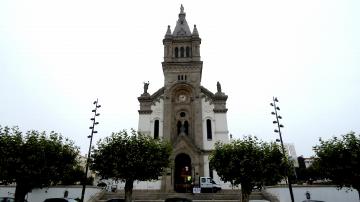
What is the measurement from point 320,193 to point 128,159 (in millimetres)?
19234

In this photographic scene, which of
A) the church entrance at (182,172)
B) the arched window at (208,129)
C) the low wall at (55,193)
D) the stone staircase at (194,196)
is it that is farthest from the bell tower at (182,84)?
the low wall at (55,193)

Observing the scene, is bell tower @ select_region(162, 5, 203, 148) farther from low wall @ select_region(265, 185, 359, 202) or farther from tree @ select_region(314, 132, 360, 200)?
tree @ select_region(314, 132, 360, 200)

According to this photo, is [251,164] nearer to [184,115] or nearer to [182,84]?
[184,115]

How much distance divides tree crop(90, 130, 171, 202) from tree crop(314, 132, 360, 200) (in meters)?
13.8

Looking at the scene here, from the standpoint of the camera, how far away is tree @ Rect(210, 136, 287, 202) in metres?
25.5

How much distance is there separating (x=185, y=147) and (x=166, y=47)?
17736 mm

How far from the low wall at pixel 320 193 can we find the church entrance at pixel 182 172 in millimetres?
11917

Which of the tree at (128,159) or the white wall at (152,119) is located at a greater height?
the white wall at (152,119)

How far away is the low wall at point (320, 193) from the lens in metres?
27.5

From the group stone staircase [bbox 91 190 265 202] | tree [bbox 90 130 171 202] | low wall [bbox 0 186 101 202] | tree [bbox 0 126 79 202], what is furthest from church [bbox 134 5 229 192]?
tree [bbox 0 126 79 202]

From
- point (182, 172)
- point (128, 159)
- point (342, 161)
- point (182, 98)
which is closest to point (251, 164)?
point (342, 161)

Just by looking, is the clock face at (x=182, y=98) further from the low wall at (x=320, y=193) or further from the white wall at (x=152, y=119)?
the low wall at (x=320, y=193)

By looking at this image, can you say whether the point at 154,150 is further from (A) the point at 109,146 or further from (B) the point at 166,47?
(B) the point at 166,47

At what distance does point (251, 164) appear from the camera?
83.5 ft
